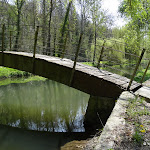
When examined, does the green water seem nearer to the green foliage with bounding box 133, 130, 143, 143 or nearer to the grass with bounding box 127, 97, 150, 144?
the grass with bounding box 127, 97, 150, 144

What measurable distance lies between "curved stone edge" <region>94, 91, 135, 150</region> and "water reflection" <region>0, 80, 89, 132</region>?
2.49 metres

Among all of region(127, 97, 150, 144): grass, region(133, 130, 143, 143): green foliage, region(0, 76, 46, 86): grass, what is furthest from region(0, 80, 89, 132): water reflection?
region(133, 130, 143, 143): green foliage

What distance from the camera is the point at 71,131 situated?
5.67m

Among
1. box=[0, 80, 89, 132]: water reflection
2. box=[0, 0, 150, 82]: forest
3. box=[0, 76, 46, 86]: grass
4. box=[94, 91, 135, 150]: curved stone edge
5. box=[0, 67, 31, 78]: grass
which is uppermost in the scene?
box=[0, 0, 150, 82]: forest

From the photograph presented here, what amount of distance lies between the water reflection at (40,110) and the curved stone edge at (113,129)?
2.49 metres

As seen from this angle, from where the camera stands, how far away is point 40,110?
755 cm

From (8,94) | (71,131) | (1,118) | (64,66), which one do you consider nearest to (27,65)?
(64,66)

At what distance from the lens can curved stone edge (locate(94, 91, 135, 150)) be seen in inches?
94.0

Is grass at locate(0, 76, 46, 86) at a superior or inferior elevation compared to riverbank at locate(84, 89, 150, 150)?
inferior

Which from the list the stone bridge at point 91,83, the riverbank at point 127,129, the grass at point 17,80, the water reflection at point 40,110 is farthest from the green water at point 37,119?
the riverbank at point 127,129

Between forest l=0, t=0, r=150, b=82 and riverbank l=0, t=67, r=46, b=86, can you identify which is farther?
riverbank l=0, t=67, r=46, b=86

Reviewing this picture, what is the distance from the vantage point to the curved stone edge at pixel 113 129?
2389 mm

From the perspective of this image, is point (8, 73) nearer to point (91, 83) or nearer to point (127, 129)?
point (91, 83)

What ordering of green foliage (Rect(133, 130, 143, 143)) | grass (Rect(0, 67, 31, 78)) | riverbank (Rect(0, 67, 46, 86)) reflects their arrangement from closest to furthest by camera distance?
green foliage (Rect(133, 130, 143, 143)) < riverbank (Rect(0, 67, 46, 86)) < grass (Rect(0, 67, 31, 78))
